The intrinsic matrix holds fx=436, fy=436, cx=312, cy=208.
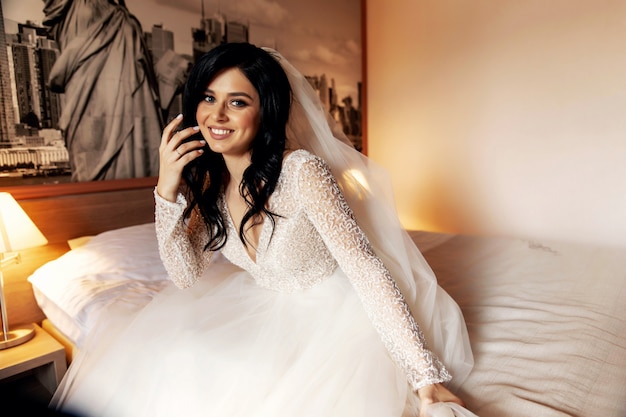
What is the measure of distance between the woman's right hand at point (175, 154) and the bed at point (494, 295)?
648 millimetres

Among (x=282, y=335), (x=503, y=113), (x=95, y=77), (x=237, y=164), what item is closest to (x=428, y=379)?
(x=282, y=335)

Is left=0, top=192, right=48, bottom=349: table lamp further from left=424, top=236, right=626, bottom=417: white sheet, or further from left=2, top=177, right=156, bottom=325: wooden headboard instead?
left=424, top=236, right=626, bottom=417: white sheet

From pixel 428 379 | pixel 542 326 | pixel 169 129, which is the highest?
pixel 169 129

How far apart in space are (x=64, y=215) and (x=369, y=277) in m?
1.90

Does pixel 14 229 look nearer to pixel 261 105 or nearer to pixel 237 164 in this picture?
pixel 237 164

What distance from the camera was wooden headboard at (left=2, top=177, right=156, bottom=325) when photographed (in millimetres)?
2232

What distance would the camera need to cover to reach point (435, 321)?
1414mm

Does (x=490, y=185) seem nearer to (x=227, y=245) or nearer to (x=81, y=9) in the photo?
(x=227, y=245)

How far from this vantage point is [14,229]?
194 cm

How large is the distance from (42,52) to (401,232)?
207cm

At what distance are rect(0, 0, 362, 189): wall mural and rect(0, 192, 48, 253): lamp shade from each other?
29 centimetres

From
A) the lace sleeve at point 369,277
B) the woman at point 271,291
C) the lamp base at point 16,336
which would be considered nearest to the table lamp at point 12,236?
the lamp base at point 16,336

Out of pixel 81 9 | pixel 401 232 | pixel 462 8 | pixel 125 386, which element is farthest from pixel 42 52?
pixel 462 8

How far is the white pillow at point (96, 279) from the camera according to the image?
6.19 feet
